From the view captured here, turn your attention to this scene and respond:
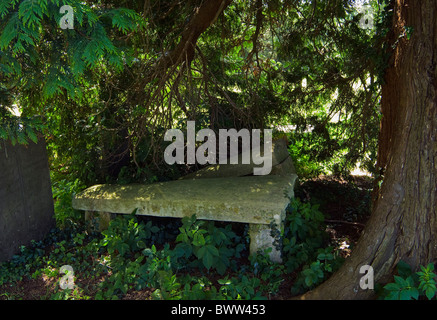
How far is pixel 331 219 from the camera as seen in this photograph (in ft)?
17.0

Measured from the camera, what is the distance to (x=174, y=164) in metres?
5.43

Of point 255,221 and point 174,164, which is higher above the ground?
point 174,164

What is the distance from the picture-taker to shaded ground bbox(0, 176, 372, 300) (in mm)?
3574

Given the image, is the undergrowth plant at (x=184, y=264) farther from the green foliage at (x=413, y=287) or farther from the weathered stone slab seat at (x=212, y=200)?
the green foliage at (x=413, y=287)

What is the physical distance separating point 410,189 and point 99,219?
11.7ft

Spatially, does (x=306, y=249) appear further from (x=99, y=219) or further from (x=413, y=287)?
(x=99, y=219)

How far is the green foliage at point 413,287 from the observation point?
2.75 meters

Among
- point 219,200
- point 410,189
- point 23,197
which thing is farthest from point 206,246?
point 23,197

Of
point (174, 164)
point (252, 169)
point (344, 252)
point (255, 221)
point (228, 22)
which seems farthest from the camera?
point (228, 22)

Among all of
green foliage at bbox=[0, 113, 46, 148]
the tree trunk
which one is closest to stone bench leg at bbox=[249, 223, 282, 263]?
the tree trunk

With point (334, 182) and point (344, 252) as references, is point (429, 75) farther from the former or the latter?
point (334, 182)

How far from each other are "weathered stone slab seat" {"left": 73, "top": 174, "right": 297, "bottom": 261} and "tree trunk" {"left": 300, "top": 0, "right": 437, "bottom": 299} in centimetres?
87
